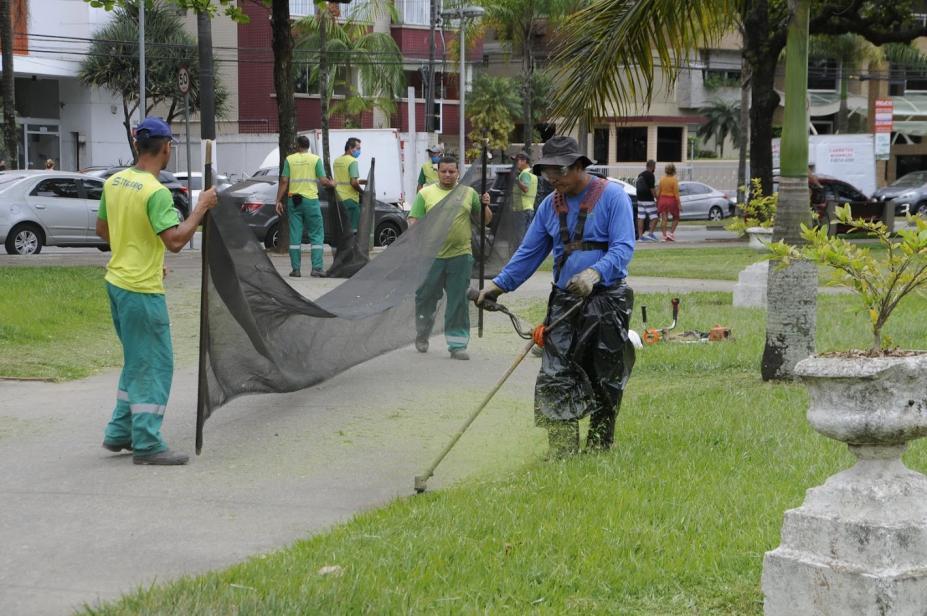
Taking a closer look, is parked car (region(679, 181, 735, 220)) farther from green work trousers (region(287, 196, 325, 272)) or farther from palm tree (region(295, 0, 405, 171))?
green work trousers (region(287, 196, 325, 272))

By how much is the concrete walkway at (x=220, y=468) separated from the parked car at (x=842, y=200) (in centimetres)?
2017

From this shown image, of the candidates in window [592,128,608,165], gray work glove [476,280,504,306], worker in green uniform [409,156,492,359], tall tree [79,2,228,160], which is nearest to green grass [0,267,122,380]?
worker in green uniform [409,156,492,359]

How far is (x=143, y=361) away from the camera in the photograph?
7.27m

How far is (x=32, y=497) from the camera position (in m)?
6.59

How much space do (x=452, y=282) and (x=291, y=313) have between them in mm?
2562

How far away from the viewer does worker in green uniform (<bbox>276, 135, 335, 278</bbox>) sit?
17406mm

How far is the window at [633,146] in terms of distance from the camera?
62.6 metres

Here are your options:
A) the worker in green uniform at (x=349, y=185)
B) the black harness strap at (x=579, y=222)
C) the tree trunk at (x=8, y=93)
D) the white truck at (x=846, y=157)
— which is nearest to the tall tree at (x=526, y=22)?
the white truck at (x=846, y=157)

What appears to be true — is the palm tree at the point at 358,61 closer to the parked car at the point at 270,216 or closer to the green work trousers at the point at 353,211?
the parked car at the point at 270,216

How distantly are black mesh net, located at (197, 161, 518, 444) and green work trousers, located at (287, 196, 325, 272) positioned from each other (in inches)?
210

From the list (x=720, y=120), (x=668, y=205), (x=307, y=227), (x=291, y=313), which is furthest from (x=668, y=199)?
(x=720, y=120)

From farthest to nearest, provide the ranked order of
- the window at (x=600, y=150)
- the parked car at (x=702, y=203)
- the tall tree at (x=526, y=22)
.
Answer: the window at (x=600, y=150), the tall tree at (x=526, y=22), the parked car at (x=702, y=203)

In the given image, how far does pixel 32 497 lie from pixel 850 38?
2057 inches

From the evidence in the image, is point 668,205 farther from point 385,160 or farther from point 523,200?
point 523,200
